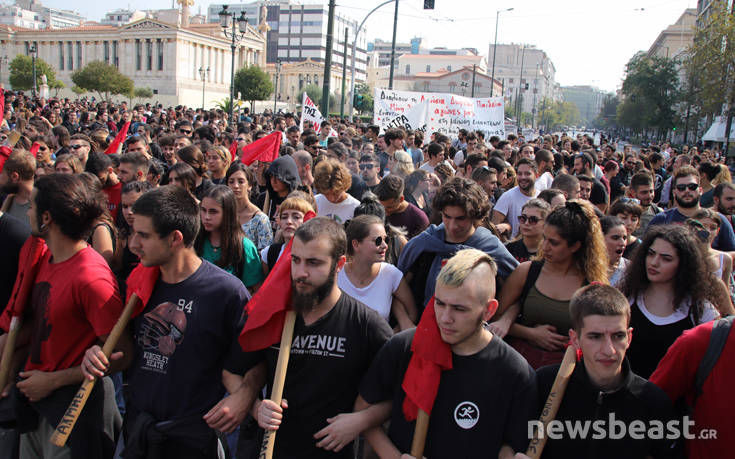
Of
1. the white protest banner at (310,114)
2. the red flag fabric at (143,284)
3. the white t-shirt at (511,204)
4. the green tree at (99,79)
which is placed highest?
the green tree at (99,79)

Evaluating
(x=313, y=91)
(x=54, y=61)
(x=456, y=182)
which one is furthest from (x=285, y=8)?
(x=456, y=182)

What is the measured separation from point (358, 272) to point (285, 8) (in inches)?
5451

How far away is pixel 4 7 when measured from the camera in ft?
579

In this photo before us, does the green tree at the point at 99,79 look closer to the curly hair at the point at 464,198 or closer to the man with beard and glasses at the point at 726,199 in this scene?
the man with beard and glasses at the point at 726,199

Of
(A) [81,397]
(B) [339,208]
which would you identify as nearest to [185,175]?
(B) [339,208]

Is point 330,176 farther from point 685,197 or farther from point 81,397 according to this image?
point 685,197

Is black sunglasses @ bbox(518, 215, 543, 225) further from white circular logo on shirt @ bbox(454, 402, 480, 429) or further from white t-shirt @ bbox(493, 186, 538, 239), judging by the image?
white circular logo on shirt @ bbox(454, 402, 480, 429)

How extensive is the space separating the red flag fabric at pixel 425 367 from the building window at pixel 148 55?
329ft

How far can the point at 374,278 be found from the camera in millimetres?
3693

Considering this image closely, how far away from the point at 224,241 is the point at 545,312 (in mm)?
2131

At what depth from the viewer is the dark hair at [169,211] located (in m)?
2.78

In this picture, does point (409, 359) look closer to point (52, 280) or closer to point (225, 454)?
point (225, 454)

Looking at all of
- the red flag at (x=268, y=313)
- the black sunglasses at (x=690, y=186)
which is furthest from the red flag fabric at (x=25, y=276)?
the black sunglasses at (x=690, y=186)

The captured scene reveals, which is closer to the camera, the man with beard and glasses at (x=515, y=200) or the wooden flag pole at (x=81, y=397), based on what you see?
the wooden flag pole at (x=81, y=397)
